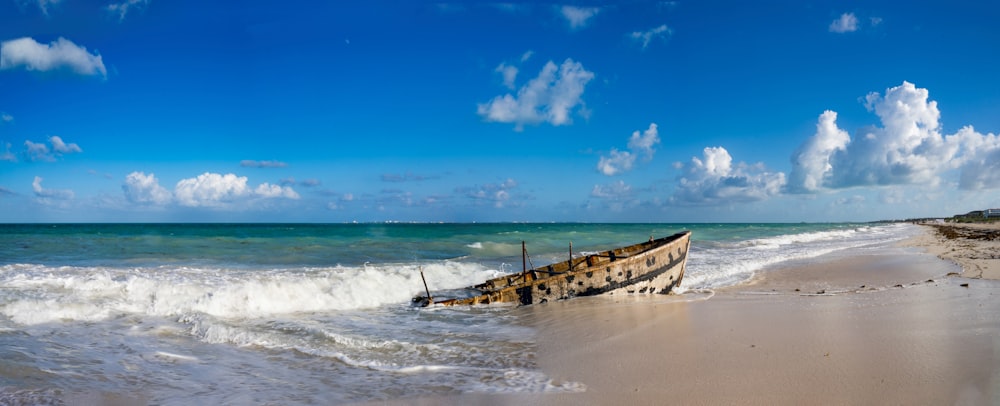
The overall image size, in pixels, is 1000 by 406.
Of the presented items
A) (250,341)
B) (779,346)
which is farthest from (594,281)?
(250,341)

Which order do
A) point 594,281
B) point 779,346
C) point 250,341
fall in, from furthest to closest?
point 594,281 → point 250,341 → point 779,346

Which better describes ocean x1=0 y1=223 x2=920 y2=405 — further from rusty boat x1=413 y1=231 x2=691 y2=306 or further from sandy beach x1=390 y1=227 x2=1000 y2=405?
sandy beach x1=390 y1=227 x2=1000 y2=405

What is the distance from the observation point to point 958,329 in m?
7.33

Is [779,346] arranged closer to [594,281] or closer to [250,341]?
[594,281]

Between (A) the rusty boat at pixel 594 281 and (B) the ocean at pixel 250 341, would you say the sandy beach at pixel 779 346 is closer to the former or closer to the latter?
(A) the rusty boat at pixel 594 281

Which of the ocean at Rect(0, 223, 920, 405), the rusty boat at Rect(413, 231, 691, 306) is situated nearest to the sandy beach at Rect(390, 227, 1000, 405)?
the rusty boat at Rect(413, 231, 691, 306)

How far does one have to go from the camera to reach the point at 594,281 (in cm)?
1240

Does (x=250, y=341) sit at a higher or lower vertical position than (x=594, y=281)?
lower

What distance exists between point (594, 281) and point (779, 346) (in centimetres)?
574

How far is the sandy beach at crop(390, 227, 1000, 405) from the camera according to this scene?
5.05 m

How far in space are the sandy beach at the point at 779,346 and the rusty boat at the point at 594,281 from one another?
1.41ft

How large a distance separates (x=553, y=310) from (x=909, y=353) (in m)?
6.08

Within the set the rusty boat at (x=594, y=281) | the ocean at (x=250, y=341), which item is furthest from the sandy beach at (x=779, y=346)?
the ocean at (x=250, y=341)

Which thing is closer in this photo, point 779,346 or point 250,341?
point 779,346
